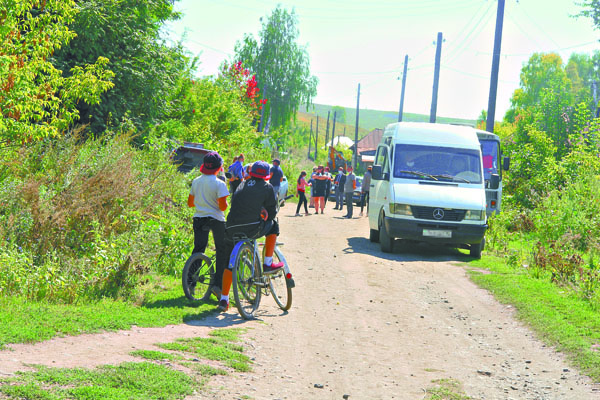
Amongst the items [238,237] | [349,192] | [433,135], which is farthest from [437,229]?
[349,192]

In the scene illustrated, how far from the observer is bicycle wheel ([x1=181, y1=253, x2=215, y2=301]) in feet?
27.7

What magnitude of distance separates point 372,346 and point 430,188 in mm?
7674

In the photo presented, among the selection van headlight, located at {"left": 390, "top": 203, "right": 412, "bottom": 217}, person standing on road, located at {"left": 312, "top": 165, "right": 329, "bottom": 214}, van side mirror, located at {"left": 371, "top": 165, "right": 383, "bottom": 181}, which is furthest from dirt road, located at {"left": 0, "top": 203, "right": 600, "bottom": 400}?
person standing on road, located at {"left": 312, "top": 165, "right": 329, "bottom": 214}

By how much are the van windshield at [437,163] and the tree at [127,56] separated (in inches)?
301

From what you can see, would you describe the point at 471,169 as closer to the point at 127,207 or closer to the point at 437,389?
the point at 127,207

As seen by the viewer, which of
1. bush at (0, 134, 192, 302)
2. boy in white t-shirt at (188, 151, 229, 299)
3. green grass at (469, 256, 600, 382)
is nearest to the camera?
green grass at (469, 256, 600, 382)

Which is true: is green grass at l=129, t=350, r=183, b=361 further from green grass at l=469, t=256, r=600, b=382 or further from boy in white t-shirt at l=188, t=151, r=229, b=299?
green grass at l=469, t=256, r=600, b=382

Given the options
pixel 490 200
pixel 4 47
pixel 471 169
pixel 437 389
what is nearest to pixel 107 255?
pixel 4 47

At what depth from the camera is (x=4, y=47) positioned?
9586 millimetres

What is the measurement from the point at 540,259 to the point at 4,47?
9.91 metres

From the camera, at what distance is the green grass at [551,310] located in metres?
7.34

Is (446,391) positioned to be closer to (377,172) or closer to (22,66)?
(22,66)

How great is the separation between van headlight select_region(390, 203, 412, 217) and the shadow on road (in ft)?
3.27

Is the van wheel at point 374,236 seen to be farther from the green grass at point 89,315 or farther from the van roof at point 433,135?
→ the green grass at point 89,315
